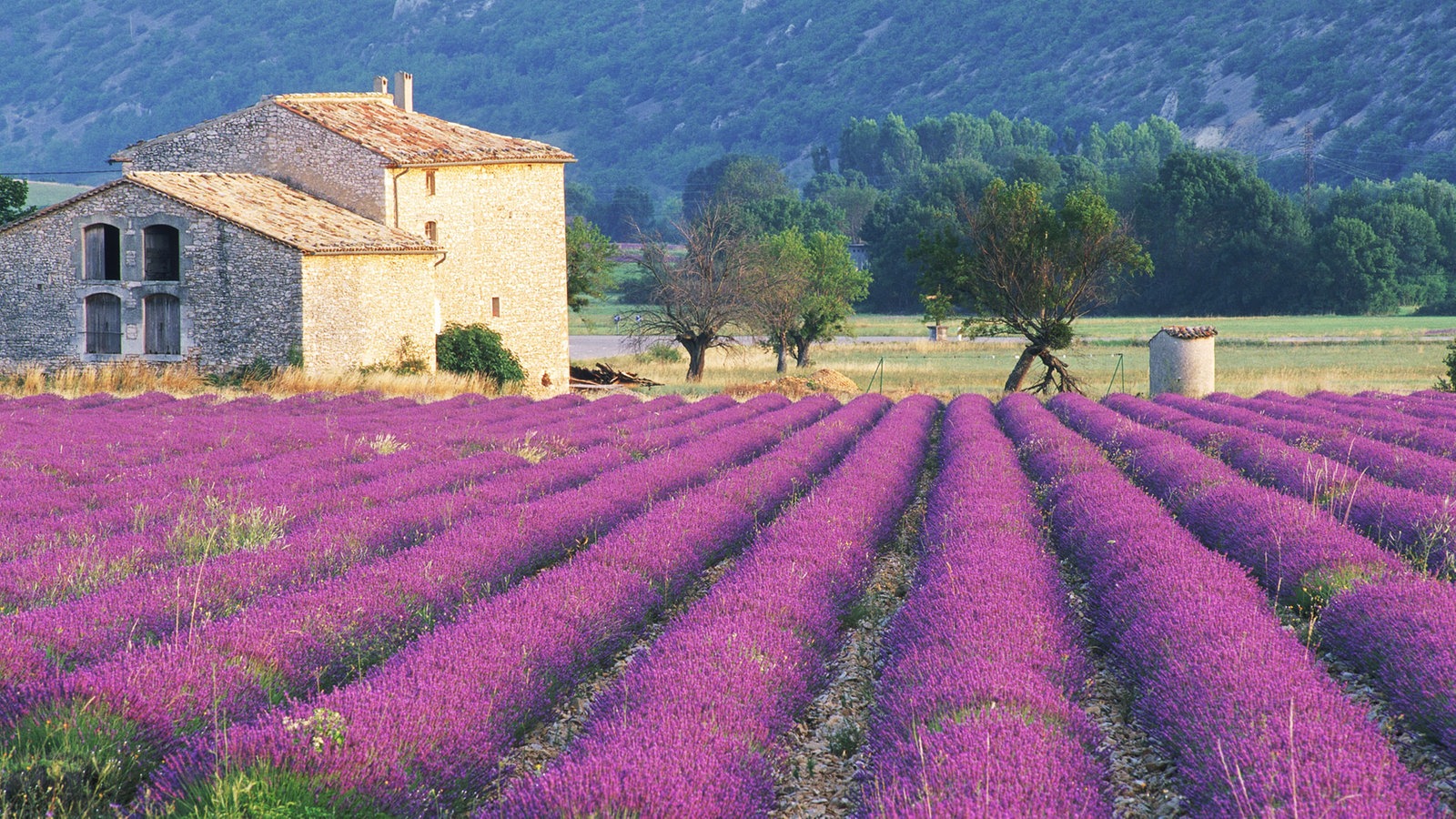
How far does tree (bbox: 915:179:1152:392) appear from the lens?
103 feet

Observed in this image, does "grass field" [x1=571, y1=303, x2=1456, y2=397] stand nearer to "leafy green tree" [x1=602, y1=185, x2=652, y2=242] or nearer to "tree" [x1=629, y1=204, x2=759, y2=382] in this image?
"tree" [x1=629, y1=204, x2=759, y2=382]

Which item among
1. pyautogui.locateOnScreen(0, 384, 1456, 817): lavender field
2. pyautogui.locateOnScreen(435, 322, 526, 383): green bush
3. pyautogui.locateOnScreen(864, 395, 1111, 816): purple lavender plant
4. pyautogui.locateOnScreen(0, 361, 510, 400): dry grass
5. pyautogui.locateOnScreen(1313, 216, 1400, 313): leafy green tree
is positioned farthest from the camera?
pyautogui.locateOnScreen(1313, 216, 1400, 313): leafy green tree

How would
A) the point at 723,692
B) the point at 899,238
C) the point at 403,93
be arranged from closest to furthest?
the point at 723,692 < the point at 403,93 < the point at 899,238

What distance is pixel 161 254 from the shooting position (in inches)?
1077

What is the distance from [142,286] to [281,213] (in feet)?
10.5

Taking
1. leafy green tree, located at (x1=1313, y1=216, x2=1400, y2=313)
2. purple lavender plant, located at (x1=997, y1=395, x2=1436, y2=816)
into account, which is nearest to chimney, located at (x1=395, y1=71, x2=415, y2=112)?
purple lavender plant, located at (x1=997, y1=395, x2=1436, y2=816)

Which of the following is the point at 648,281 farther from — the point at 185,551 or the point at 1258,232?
the point at 185,551

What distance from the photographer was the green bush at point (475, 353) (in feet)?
99.6

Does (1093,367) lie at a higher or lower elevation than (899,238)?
lower

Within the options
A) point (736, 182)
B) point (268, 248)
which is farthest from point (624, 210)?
point (268, 248)

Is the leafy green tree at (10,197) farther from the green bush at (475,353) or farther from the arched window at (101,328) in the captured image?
the green bush at (475,353)

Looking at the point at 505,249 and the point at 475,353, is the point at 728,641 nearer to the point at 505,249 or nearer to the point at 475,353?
the point at 475,353

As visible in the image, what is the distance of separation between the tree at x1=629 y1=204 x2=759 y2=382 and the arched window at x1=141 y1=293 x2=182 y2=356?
16.7 m

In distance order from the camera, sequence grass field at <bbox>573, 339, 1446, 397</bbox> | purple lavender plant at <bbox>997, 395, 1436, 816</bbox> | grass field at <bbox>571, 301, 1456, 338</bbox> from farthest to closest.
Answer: grass field at <bbox>571, 301, 1456, 338</bbox>, grass field at <bbox>573, 339, 1446, 397</bbox>, purple lavender plant at <bbox>997, 395, 1436, 816</bbox>
